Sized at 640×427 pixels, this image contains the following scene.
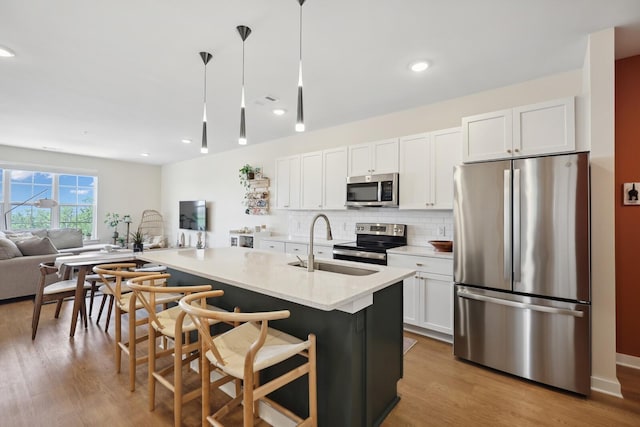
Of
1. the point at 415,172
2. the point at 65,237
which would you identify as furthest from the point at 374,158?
the point at 65,237

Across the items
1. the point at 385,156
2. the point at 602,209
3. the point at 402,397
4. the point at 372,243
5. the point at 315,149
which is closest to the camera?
the point at 402,397

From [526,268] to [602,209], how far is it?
2.27 ft

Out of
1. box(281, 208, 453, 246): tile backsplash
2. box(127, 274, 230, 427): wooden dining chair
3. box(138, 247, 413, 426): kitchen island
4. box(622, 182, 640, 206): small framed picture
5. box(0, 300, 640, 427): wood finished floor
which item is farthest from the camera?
box(281, 208, 453, 246): tile backsplash

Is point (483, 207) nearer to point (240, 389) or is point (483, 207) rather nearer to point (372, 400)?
point (372, 400)

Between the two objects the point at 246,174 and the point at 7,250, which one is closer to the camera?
the point at 7,250

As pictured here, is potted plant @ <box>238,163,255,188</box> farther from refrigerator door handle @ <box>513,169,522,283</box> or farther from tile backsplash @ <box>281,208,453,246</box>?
refrigerator door handle @ <box>513,169,522,283</box>

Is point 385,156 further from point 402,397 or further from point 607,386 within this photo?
point 607,386

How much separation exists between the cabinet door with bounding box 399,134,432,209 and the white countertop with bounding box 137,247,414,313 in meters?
1.54

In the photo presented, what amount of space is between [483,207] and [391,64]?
4.89 ft

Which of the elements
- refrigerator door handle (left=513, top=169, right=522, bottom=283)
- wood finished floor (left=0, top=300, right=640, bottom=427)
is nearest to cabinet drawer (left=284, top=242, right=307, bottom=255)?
wood finished floor (left=0, top=300, right=640, bottom=427)

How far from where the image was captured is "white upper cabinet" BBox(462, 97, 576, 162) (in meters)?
2.40

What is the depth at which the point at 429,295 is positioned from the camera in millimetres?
3012

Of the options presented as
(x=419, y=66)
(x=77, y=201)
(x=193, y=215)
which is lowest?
(x=193, y=215)

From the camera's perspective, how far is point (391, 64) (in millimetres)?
2646
